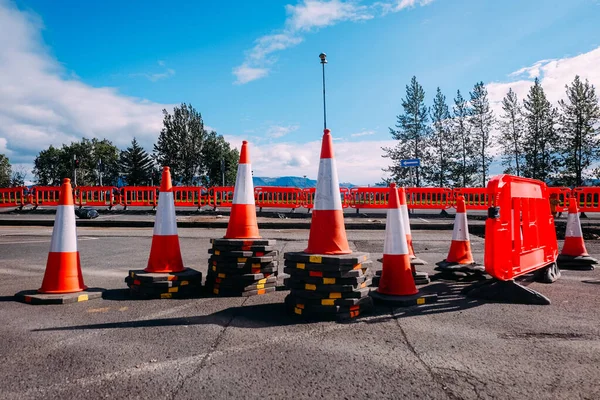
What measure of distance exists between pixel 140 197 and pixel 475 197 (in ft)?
62.5

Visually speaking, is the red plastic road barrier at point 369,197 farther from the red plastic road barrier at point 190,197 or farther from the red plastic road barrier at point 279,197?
the red plastic road barrier at point 190,197

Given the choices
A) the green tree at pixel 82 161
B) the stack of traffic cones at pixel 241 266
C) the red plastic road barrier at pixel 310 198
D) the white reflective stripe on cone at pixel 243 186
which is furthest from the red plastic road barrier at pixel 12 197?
the green tree at pixel 82 161

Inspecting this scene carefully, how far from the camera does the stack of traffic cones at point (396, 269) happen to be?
447 cm

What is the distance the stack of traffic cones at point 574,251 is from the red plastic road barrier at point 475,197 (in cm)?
1374

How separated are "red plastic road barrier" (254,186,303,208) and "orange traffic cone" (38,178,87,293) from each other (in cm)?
1626

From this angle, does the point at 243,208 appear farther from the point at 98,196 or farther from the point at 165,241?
the point at 98,196

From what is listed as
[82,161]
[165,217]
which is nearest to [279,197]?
[165,217]

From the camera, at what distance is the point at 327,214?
14.5ft

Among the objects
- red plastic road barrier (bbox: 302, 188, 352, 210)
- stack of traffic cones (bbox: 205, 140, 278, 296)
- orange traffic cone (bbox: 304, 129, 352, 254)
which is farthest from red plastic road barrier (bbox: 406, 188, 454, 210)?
orange traffic cone (bbox: 304, 129, 352, 254)

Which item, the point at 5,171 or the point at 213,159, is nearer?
the point at 213,159

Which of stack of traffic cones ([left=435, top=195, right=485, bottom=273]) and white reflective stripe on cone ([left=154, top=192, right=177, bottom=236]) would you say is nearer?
white reflective stripe on cone ([left=154, top=192, right=177, bottom=236])

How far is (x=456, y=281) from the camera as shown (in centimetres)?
583

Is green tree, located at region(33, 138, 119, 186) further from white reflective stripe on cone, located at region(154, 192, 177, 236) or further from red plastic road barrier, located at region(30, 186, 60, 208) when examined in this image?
white reflective stripe on cone, located at region(154, 192, 177, 236)

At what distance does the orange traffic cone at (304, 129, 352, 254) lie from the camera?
4.32m
